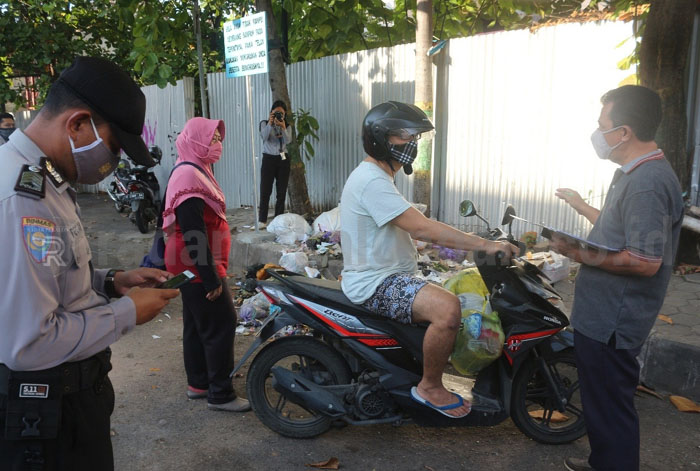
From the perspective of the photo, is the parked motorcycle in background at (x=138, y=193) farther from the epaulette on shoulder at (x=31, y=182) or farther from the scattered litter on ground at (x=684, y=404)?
the scattered litter on ground at (x=684, y=404)

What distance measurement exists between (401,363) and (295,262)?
3.16 m

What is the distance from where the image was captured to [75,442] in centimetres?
167

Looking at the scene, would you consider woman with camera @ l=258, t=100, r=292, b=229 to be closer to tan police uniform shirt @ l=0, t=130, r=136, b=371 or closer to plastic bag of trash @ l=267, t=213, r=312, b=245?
plastic bag of trash @ l=267, t=213, r=312, b=245

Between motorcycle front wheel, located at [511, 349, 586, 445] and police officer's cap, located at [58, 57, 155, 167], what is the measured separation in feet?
7.94

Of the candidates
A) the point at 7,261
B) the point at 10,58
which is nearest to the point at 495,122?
the point at 7,261

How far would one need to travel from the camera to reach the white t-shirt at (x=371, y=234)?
9.44 ft

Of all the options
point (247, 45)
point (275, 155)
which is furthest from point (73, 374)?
point (275, 155)

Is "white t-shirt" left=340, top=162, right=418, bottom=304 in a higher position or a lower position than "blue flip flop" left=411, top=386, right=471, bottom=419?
higher

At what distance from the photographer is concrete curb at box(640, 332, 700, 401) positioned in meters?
3.68

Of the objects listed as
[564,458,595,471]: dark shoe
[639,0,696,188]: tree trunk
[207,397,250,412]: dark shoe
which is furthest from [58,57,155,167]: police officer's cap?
[639,0,696,188]: tree trunk

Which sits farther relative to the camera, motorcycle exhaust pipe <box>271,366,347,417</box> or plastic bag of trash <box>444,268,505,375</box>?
motorcycle exhaust pipe <box>271,366,347,417</box>

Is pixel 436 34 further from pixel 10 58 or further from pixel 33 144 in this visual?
pixel 10 58

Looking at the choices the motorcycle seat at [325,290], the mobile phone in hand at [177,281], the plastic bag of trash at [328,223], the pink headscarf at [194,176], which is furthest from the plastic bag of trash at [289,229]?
the mobile phone in hand at [177,281]

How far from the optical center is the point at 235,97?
34.6 ft
